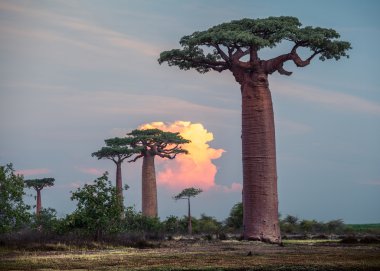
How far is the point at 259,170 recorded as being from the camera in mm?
23750

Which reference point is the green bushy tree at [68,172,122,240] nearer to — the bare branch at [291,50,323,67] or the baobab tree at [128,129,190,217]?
the bare branch at [291,50,323,67]

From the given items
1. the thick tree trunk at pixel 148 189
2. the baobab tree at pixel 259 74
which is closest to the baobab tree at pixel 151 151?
the thick tree trunk at pixel 148 189

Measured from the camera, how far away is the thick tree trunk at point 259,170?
77.6ft

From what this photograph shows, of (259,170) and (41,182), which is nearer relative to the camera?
(259,170)

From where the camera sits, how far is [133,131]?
148 feet

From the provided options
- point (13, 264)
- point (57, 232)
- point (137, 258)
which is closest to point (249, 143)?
point (57, 232)

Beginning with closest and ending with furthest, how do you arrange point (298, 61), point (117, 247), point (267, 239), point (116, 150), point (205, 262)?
point (205, 262)
point (117, 247)
point (267, 239)
point (298, 61)
point (116, 150)

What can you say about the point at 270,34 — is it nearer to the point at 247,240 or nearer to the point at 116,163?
the point at 247,240

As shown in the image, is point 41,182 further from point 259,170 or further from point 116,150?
point 259,170

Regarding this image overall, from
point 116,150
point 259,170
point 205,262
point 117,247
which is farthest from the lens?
point 116,150

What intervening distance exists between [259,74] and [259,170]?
12.0 ft

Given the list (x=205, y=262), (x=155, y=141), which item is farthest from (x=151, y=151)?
(x=205, y=262)

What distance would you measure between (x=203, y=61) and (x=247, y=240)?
295 inches

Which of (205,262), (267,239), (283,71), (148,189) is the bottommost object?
(205,262)
